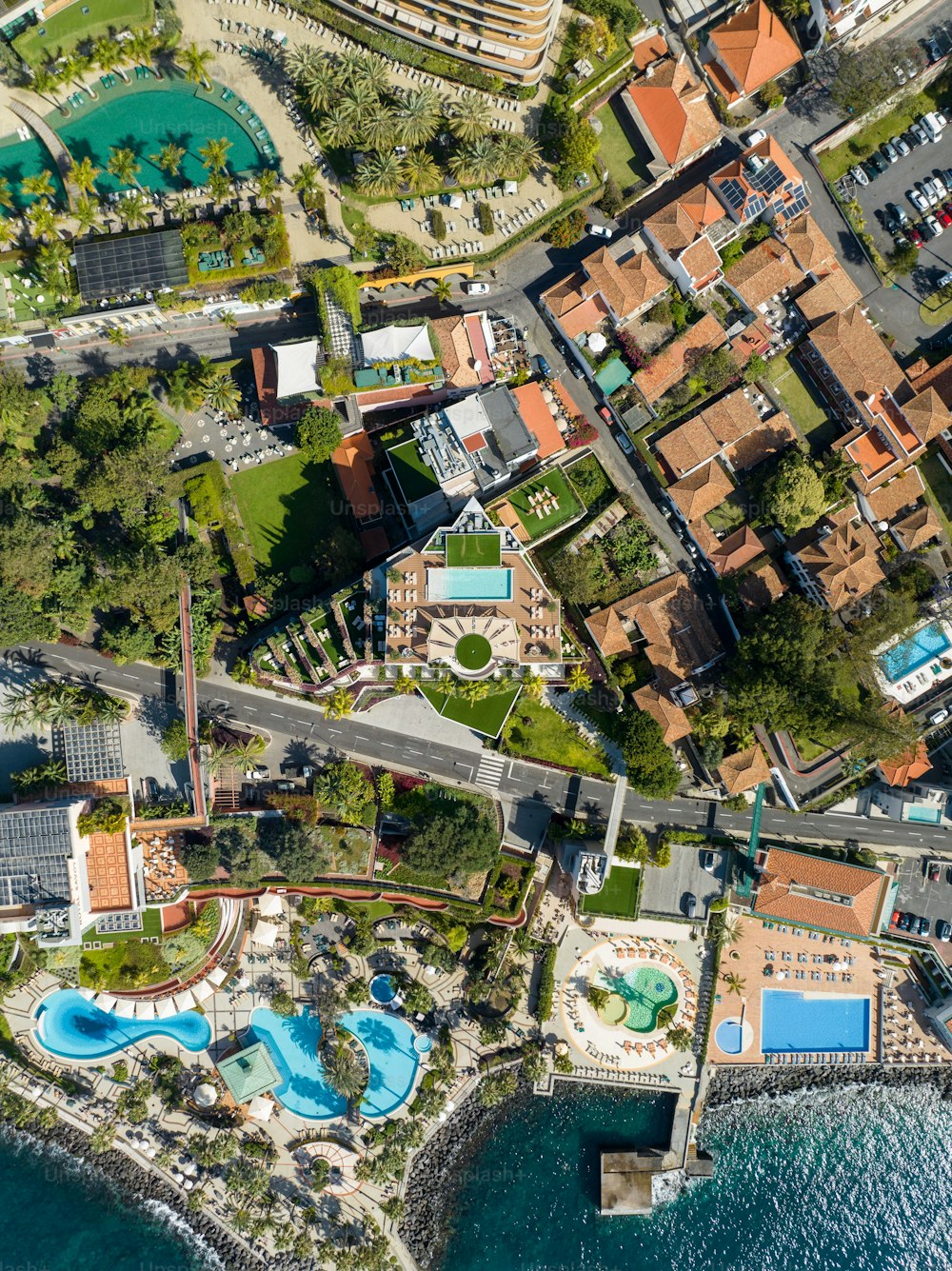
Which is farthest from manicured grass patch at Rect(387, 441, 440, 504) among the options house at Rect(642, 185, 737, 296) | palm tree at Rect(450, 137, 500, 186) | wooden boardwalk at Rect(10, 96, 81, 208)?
wooden boardwalk at Rect(10, 96, 81, 208)

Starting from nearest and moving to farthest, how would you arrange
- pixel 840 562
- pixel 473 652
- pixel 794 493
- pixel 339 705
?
1. pixel 473 652
2. pixel 794 493
3. pixel 339 705
4. pixel 840 562

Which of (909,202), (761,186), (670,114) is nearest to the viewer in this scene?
(761,186)

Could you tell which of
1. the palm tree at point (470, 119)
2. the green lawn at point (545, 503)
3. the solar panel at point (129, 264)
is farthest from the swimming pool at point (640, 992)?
the palm tree at point (470, 119)

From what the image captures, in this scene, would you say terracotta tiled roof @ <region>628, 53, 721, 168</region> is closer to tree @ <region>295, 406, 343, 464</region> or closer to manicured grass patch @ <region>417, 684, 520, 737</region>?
tree @ <region>295, 406, 343, 464</region>

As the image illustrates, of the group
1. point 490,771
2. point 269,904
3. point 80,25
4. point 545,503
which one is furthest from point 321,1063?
point 80,25

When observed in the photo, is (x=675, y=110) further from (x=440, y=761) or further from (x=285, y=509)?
(x=440, y=761)

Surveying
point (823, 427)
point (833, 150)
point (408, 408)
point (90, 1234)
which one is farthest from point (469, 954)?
point (833, 150)
